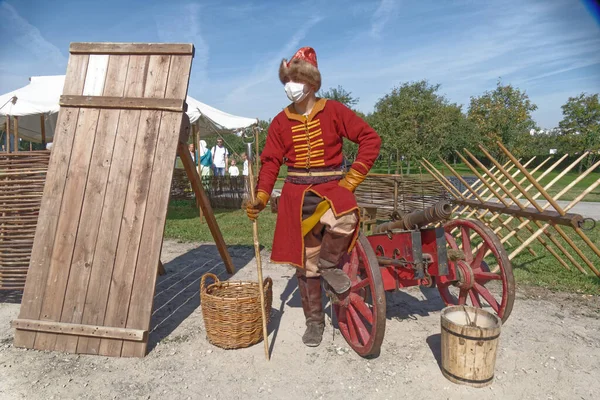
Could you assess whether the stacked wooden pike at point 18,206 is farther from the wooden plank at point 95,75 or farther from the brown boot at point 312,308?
the brown boot at point 312,308

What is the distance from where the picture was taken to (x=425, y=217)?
3.08m

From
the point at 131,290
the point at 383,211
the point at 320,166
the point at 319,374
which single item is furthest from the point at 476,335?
the point at 383,211

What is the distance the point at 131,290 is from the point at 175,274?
2.14 meters

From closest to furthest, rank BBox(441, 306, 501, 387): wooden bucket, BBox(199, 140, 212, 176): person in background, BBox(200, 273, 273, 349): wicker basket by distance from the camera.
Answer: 1. BBox(441, 306, 501, 387): wooden bucket
2. BBox(200, 273, 273, 349): wicker basket
3. BBox(199, 140, 212, 176): person in background

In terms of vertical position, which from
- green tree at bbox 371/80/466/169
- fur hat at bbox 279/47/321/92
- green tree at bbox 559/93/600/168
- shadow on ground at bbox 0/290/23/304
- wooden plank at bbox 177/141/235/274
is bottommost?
shadow on ground at bbox 0/290/23/304

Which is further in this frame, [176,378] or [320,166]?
[320,166]

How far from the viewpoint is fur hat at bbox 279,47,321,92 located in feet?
10.1

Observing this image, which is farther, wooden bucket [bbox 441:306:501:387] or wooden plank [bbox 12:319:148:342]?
wooden plank [bbox 12:319:148:342]

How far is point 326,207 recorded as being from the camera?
10.1ft

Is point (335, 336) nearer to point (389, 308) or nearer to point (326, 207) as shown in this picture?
point (389, 308)

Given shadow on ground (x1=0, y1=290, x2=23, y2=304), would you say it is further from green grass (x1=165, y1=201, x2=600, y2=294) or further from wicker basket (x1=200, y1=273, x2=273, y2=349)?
A: green grass (x1=165, y1=201, x2=600, y2=294)

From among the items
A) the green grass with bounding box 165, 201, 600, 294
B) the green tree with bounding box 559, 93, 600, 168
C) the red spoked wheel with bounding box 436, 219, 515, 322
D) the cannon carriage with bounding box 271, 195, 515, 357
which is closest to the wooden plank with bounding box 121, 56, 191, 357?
the cannon carriage with bounding box 271, 195, 515, 357

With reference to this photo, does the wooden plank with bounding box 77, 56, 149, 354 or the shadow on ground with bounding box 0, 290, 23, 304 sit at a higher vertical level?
the wooden plank with bounding box 77, 56, 149, 354

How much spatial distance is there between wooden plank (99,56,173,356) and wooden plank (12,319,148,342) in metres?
0.06
